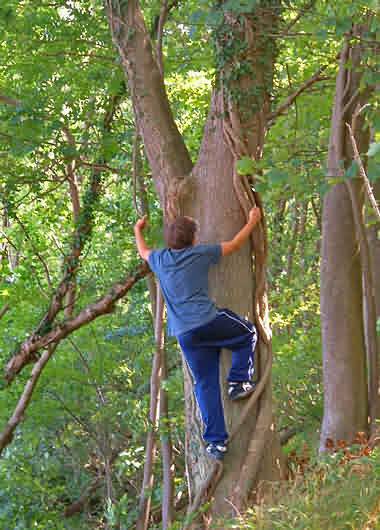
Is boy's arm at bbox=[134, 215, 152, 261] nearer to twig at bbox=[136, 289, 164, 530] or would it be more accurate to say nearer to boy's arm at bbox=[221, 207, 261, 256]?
boy's arm at bbox=[221, 207, 261, 256]

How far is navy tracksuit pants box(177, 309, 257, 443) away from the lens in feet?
17.4

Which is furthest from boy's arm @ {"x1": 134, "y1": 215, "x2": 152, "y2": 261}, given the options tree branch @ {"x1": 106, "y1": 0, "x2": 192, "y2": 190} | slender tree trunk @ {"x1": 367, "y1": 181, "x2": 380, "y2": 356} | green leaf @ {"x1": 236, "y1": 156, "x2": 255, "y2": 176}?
slender tree trunk @ {"x1": 367, "y1": 181, "x2": 380, "y2": 356}

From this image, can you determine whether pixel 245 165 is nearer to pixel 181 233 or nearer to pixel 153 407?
pixel 181 233

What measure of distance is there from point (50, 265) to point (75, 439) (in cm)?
869

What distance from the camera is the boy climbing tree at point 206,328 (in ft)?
17.5

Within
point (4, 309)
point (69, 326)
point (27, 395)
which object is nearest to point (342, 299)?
point (69, 326)

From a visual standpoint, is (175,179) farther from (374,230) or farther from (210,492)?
(374,230)

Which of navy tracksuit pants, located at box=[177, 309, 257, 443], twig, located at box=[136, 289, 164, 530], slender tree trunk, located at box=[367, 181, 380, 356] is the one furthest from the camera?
slender tree trunk, located at box=[367, 181, 380, 356]

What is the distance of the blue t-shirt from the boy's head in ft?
0.19

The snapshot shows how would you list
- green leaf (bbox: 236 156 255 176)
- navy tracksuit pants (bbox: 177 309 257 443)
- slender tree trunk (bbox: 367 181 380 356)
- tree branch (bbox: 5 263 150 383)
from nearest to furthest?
1. green leaf (bbox: 236 156 255 176)
2. navy tracksuit pants (bbox: 177 309 257 443)
3. slender tree trunk (bbox: 367 181 380 356)
4. tree branch (bbox: 5 263 150 383)

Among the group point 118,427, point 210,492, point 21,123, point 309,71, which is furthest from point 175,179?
point 118,427

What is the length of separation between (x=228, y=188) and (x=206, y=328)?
1031 mm

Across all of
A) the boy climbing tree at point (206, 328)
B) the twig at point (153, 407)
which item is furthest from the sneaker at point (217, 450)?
the twig at point (153, 407)

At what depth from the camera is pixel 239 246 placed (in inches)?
214
